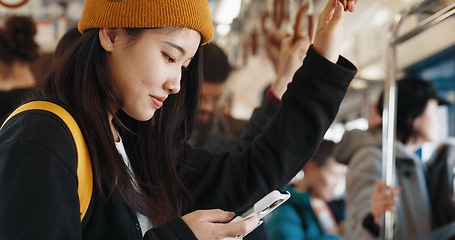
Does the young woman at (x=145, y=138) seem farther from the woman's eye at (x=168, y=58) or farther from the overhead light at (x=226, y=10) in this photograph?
the overhead light at (x=226, y=10)

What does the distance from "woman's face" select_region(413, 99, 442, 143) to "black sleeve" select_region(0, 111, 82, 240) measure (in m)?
2.22

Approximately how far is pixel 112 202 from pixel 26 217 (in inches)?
8.3

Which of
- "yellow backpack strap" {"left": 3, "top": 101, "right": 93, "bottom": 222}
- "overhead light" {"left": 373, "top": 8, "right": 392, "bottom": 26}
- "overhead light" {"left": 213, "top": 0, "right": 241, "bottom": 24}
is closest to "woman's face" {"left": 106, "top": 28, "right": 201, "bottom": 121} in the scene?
"yellow backpack strap" {"left": 3, "top": 101, "right": 93, "bottom": 222}

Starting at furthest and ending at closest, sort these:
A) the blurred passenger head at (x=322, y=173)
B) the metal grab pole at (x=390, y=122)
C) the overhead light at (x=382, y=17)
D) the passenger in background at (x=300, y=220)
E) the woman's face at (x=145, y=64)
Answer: the overhead light at (x=382, y=17)
the blurred passenger head at (x=322, y=173)
the passenger in background at (x=300, y=220)
the metal grab pole at (x=390, y=122)
the woman's face at (x=145, y=64)

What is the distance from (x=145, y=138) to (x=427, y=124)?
6.19ft

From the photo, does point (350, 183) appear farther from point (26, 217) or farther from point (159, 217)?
point (26, 217)

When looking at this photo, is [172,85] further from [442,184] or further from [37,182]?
[442,184]

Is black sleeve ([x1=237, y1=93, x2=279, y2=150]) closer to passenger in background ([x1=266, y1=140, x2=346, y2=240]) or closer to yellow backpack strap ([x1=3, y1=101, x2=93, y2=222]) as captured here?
yellow backpack strap ([x1=3, y1=101, x2=93, y2=222])

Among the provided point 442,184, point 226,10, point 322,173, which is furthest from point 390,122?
point 322,173

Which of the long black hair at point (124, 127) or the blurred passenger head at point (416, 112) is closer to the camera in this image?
the long black hair at point (124, 127)

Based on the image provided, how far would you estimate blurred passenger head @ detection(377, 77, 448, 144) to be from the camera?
3104 mm

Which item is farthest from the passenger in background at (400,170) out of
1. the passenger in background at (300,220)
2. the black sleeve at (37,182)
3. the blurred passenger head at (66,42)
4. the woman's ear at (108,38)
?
the black sleeve at (37,182)

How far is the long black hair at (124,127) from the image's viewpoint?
1.26m

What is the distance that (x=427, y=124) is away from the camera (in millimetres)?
3094
